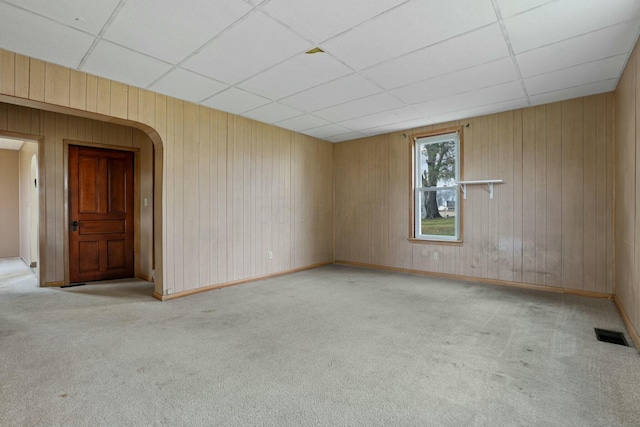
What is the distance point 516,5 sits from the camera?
2219mm

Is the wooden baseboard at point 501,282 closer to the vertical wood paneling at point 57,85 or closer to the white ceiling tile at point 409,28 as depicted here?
the white ceiling tile at point 409,28

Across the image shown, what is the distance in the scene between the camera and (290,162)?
5.68 metres

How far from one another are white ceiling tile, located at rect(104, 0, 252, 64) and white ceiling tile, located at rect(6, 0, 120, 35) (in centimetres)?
8

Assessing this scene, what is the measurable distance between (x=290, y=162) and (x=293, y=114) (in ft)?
3.70

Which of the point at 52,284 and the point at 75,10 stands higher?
the point at 75,10

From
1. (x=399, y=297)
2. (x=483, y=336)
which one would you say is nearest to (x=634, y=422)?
(x=483, y=336)

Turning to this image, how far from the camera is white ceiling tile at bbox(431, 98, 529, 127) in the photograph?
4211mm

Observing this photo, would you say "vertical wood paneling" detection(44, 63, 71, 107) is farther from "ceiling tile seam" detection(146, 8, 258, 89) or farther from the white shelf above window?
the white shelf above window

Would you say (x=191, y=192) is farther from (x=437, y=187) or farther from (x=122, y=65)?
(x=437, y=187)

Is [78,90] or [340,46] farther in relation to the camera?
[78,90]

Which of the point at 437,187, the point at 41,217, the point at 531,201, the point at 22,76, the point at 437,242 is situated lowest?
the point at 437,242

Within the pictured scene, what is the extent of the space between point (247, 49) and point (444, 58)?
1.82m

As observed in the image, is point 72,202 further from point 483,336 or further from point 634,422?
point 634,422

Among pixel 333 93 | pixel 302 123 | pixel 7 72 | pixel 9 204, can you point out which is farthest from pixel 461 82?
pixel 9 204
